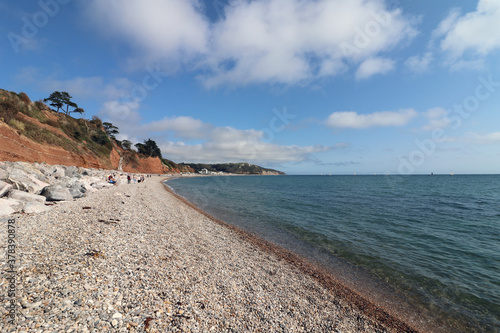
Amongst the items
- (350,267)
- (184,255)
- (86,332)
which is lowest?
(350,267)

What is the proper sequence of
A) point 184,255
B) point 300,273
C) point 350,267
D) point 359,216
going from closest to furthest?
point 184,255 → point 300,273 → point 350,267 → point 359,216

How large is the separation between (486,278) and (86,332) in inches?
686

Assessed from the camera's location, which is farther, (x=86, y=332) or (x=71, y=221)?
(x=71, y=221)

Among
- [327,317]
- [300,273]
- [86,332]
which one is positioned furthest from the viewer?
[300,273]

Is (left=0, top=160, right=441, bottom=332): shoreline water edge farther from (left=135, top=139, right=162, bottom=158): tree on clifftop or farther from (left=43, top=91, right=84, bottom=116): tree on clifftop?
(left=135, top=139, right=162, bottom=158): tree on clifftop

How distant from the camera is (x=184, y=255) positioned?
9.55 metres

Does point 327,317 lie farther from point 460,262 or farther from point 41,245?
point 460,262

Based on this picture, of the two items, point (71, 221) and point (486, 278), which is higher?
point (71, 221)

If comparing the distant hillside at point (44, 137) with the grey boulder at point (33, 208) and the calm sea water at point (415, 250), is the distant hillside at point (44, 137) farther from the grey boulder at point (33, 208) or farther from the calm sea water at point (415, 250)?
the calm sea water at point (415, 250)

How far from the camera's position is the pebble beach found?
4.71m

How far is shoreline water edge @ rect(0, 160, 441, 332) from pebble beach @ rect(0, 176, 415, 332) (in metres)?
0.03

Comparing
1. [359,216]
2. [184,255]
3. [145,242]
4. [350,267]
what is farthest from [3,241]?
[359,216]
